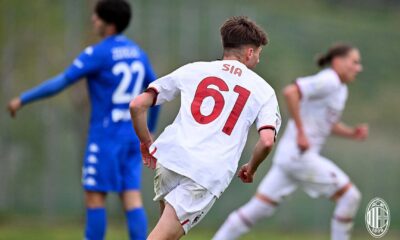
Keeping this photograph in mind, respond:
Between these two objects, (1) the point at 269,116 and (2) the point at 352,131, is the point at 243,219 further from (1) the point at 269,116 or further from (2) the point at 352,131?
(1) the point at 269,116

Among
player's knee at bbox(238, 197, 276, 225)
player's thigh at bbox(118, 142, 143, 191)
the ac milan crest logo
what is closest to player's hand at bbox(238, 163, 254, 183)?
the ac milan crest logo

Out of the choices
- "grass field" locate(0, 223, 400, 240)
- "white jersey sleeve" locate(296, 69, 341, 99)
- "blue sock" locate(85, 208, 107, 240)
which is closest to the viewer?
"blue sock" locate(85, 208, 107, 240)

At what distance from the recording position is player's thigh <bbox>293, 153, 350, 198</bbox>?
9062 mm

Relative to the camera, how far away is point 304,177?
9266mm

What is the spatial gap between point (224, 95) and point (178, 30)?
781 cm

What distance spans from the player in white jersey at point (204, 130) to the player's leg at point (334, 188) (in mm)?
3623

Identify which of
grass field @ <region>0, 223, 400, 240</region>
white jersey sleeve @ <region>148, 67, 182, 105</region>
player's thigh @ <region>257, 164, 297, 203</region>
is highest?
white jersey sleeve @ <region>148, 67, 182, 105</region>

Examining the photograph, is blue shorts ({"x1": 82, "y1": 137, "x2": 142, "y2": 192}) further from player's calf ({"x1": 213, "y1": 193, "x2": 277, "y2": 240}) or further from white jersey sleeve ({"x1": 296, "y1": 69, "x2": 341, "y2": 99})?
white jersey sleeve ({"x1": 296, "y1": 69, "x2": 341, "y2": 99})

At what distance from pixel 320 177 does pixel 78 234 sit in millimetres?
3049

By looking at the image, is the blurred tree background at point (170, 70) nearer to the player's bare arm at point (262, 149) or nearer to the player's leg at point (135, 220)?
the player's leg at point (135, 220)

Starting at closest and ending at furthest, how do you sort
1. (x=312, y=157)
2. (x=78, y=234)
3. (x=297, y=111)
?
(x=297, y=111)
(x=312, y=157)
(x=78, y=234)

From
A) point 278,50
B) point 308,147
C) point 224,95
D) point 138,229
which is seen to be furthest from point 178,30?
point 224,95

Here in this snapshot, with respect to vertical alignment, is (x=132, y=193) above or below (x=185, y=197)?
below

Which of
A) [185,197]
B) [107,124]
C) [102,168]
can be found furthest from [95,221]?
[185,197]
